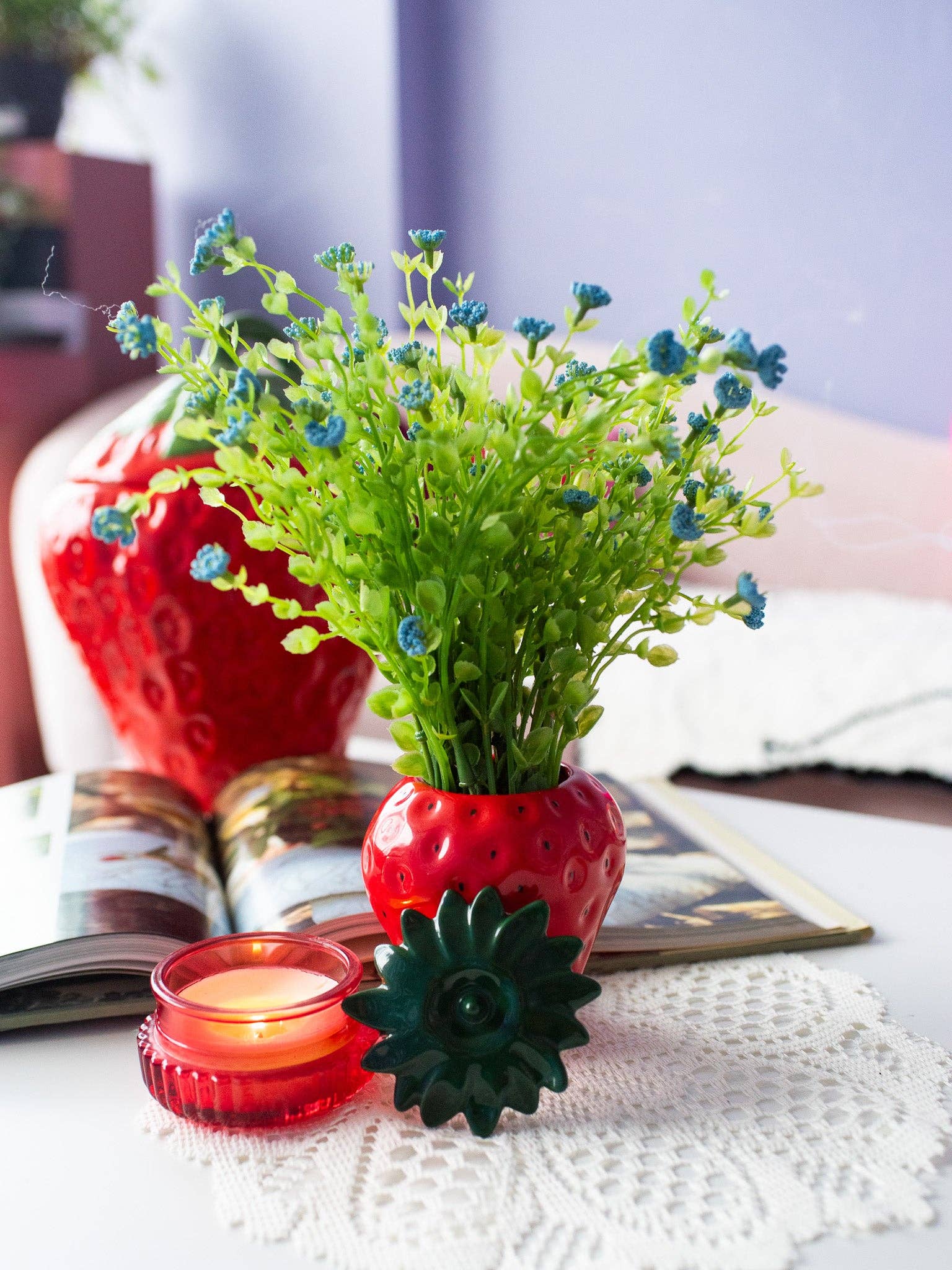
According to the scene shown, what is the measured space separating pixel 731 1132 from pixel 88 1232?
27cm

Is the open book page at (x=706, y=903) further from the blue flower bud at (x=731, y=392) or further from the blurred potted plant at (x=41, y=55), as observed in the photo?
the blurred potted plant at (x=41, y=55)

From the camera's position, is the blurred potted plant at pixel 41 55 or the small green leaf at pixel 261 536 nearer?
the small green leaf at pixel 261 536

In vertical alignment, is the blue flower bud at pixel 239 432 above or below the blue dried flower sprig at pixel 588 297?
below

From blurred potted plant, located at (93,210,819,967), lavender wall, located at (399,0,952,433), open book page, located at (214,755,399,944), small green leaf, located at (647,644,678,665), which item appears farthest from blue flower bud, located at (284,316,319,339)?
lavender wall, located at (399,0,952,433)

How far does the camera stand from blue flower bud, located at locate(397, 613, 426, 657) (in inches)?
18.2

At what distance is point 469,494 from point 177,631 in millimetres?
547

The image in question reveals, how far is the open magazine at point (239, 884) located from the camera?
25.3 inches

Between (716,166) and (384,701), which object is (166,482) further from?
(716,166)

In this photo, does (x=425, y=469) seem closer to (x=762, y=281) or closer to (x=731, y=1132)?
(x=731, y=1132)

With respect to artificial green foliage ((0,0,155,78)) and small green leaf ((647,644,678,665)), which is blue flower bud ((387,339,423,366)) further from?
artificial green foliage ((0,0,155,78))

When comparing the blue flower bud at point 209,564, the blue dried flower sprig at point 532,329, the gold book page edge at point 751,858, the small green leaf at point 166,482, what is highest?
the blue dried flower sprig at point 532,329

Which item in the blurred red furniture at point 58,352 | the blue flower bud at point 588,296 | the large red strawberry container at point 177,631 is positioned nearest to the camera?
the blue flower bud at point 588,296

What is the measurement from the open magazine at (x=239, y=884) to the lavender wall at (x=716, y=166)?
1.12 metres

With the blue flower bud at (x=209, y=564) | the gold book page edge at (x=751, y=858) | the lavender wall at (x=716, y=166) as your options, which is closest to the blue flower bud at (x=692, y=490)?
the blue flower bud at (x=209, y=564)
